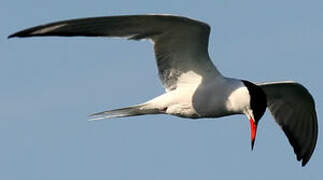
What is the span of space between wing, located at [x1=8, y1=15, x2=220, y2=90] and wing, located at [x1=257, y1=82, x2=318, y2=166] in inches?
74.8

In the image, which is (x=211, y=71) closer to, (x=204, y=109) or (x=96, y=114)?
(x=204, y=109)

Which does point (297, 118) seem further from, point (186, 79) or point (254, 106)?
point (186, 79)

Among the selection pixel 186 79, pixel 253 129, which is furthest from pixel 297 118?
pixel 186 79

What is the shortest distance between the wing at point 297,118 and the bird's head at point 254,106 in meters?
1.45

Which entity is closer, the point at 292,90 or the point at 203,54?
the point at 203,54

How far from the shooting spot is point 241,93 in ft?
31.7

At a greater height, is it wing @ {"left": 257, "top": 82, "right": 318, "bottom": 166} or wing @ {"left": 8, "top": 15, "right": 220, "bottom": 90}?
wing @ {"left": 8, "top": 15, "right": 220, "bottom": 90}

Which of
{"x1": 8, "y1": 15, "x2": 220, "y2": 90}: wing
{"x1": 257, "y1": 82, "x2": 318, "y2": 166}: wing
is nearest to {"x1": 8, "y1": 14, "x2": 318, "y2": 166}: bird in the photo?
{"x1": 8, "y1": 15, "x2": 220, "y2": 90}: wing

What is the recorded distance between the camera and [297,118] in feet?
38.1

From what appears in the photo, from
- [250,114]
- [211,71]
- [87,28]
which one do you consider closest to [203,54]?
[211,71]

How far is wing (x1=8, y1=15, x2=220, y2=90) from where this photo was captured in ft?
27.0

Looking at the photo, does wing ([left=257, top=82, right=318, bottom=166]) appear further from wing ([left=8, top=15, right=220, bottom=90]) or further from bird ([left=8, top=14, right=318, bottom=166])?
wing ([left=8, top=15, right=220, bottom=90])

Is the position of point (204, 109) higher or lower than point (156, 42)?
lower

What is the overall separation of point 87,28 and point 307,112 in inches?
→ 168
